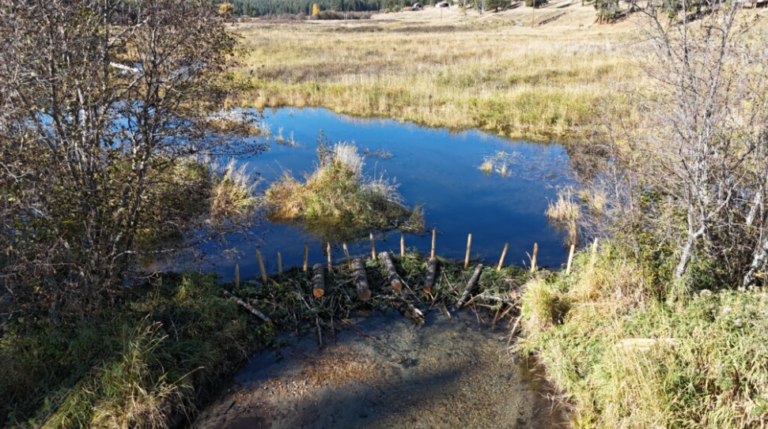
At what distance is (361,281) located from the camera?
928cm

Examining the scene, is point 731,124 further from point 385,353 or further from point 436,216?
point 436,216

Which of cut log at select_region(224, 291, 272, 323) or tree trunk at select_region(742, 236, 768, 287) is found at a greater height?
tree trunk at select_region(742, 236, 768, 287)

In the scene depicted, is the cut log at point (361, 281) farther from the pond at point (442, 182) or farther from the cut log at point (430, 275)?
the pond at point (442, 182)

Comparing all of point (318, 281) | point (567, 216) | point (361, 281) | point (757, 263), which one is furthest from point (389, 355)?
point (567, 216)

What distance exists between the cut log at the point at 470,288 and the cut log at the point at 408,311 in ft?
2.54

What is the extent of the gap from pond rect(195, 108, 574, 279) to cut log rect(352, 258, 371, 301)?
125 centimetres

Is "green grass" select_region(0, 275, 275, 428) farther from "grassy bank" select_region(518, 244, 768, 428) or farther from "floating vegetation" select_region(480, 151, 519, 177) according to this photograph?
"floating vegetation" select_region(480, 151, 519, 177)

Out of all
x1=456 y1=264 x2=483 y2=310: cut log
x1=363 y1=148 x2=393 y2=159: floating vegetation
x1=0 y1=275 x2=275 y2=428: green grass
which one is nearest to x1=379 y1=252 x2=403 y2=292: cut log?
x1=456 y1=264 x2=483 y2=310: cut log

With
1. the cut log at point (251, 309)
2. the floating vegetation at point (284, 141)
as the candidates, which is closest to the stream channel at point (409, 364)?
the cut log at point (251, 309)

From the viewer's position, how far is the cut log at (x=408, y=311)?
341 inches

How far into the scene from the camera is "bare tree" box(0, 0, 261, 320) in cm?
615

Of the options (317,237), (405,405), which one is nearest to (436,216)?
(317,237)

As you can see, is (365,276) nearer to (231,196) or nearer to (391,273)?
(391,273)

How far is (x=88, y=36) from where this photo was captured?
675cm
